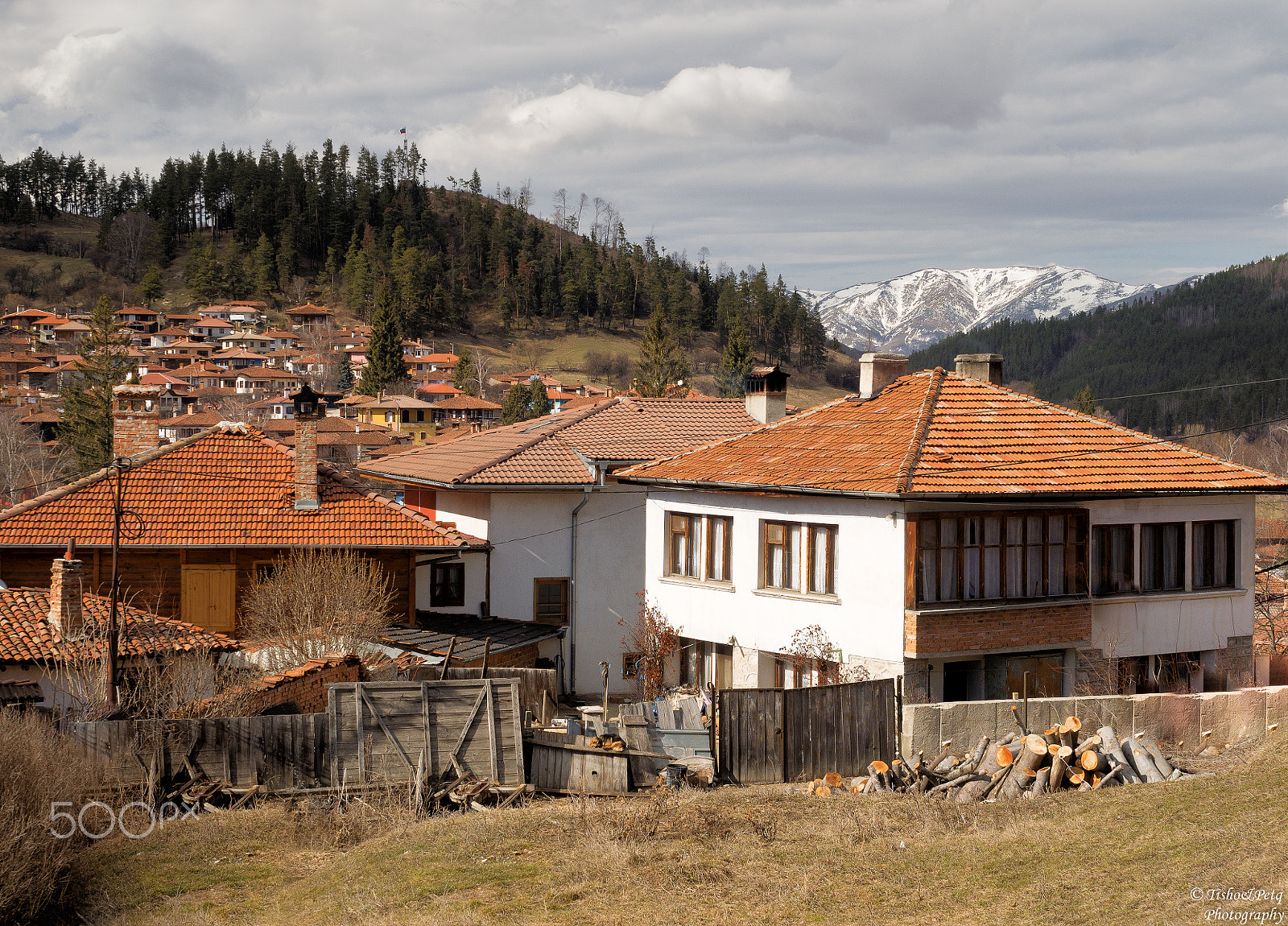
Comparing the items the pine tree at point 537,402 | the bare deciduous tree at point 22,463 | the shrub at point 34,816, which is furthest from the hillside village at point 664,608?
the pine tree at point 537,402

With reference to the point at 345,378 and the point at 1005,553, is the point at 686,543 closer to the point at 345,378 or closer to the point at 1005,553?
the point at 1005,553

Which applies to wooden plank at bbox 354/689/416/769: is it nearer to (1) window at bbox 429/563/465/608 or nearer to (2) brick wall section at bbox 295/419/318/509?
(2) brick wall section at bbox 295/419/318/509

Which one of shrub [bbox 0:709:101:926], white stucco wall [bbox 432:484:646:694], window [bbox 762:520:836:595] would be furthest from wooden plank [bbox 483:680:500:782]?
white stucco wall [bbox 432:484:646:694]

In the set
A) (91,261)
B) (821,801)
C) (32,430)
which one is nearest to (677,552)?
(821,801)

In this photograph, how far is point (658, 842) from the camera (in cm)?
1277

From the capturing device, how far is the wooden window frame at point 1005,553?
62.2 feet

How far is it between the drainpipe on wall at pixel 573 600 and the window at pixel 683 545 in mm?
4883

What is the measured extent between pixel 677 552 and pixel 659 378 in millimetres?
54364

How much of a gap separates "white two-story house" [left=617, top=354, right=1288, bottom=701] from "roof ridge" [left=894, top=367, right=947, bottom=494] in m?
0.06

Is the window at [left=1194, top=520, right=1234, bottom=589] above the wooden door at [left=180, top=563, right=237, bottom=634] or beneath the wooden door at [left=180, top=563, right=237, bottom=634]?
above

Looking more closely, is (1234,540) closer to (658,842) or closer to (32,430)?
(658,842)

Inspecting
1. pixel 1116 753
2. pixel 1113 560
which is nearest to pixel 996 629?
pixel 1113 560

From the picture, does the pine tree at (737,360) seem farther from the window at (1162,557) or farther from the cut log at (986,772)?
the cut log at (986,772)

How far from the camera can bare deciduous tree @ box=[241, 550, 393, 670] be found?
21062mm
